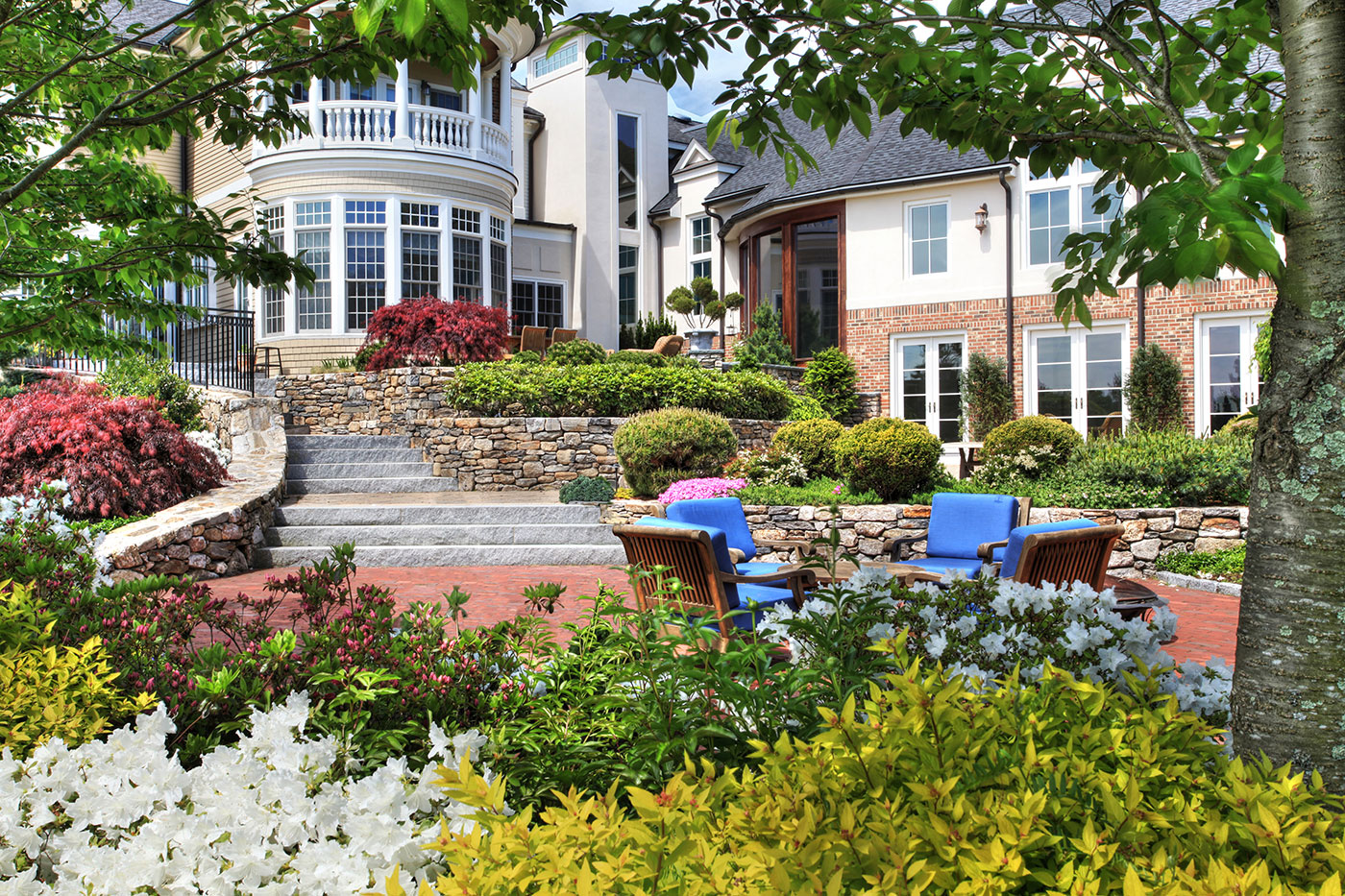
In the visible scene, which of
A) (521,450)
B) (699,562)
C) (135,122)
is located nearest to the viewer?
(135,122)

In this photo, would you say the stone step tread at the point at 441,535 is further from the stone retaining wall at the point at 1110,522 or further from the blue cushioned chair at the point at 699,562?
the blue cushioned chair at the point at 699,562

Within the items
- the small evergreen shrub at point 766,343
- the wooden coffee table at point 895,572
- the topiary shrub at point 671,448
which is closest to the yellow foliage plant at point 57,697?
the wooden coffee table at point 895,572

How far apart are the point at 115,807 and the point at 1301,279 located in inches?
109

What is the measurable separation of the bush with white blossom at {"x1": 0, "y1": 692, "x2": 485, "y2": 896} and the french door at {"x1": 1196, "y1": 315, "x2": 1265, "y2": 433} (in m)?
16.9

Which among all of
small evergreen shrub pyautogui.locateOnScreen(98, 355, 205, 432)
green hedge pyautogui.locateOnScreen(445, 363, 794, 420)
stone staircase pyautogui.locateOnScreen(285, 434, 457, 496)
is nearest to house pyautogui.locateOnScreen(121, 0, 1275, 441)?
small evergreen shrub pyautogui.locateOnScreen(98, 355, 205, 432)

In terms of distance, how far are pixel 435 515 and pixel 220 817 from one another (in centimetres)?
934

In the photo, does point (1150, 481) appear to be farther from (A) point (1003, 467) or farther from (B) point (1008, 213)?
(B) point (1008, 213)

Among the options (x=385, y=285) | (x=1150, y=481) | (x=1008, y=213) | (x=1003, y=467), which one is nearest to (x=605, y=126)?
(x=385, y=285)

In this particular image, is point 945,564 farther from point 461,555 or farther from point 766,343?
point 766,343

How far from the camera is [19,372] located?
15188 millimetres

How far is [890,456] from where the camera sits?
10391 mm

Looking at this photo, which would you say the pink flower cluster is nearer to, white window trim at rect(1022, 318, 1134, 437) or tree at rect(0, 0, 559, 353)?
tree at rect(0, 0, 559, 353)

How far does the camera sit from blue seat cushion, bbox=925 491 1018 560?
7.46m

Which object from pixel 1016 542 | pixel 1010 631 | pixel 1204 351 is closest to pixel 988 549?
pixel 1016 542
